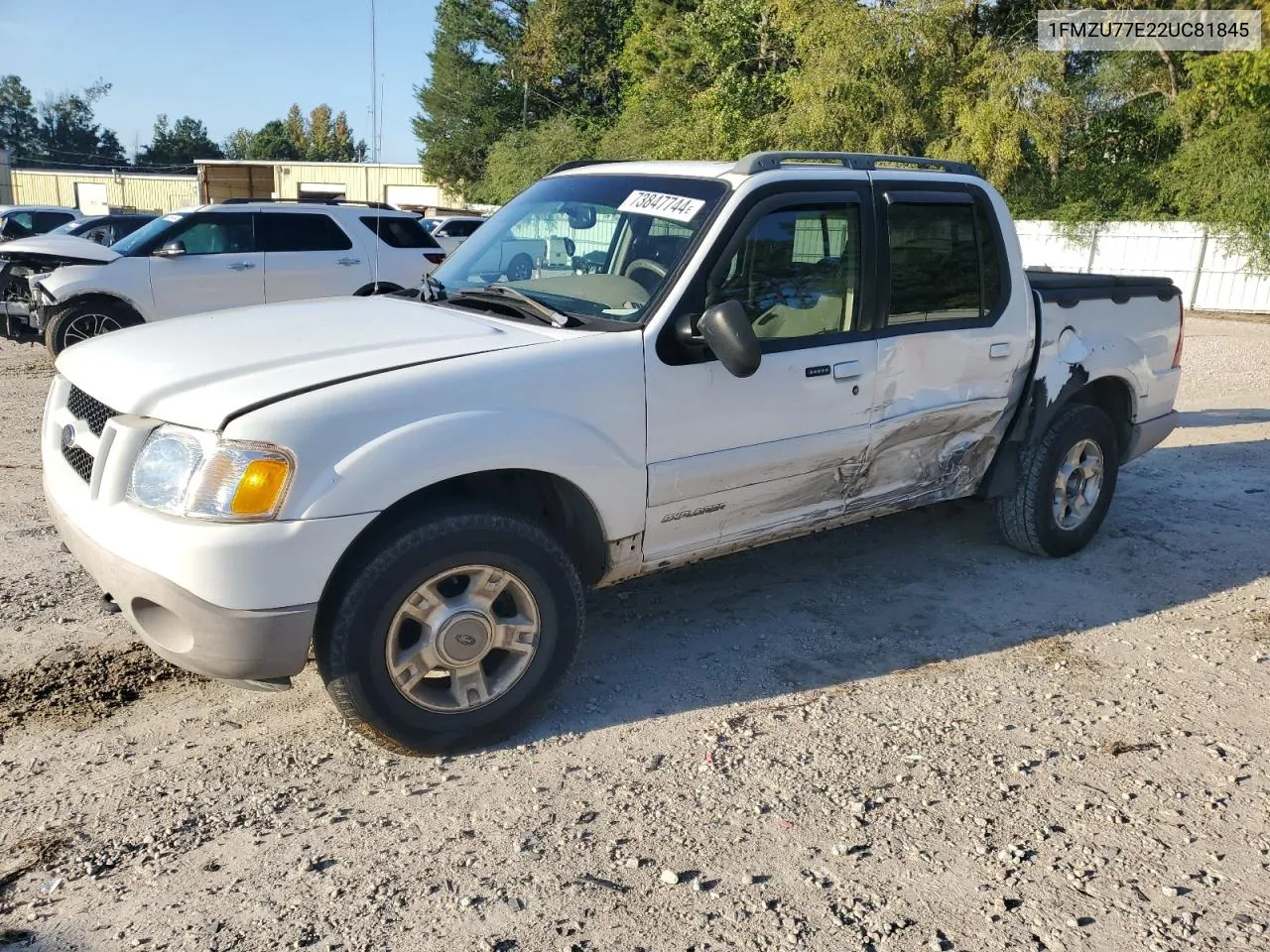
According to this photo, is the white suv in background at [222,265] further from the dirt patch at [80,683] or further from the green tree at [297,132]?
the green tree at [297,132]

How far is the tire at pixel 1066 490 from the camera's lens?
17.7ft

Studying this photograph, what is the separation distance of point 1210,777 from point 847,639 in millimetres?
→ 1496

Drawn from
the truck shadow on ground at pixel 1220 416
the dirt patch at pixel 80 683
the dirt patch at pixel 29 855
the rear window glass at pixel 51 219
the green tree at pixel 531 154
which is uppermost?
the green tree at pixel 531 154

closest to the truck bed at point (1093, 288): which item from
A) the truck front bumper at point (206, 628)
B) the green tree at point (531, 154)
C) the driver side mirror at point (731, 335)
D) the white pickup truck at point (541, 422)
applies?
the white pickup truck at point (541, 422)

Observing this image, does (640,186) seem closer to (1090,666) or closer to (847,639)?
(847,639)

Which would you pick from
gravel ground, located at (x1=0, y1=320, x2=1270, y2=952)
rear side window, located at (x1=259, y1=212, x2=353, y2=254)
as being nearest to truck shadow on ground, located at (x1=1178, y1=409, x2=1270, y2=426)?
gravel ground, located at (x1=0, y1=320, x2=1270, y2=952)

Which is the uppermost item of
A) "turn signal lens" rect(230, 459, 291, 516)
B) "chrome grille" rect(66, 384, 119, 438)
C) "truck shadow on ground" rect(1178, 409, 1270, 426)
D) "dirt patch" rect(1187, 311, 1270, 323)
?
"chrome grille" rect(66, 384, 119, 438)

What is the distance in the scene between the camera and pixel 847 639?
4.62 meters

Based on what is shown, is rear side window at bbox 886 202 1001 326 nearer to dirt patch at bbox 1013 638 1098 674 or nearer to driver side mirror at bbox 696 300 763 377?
driver side mirror at bbox 696 300 763 377

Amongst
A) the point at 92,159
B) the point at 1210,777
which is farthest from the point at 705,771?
the point at 92,159

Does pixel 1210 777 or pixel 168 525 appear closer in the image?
pixel 168 525

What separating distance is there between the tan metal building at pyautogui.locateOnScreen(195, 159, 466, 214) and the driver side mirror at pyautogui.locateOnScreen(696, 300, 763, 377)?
38.8 metres

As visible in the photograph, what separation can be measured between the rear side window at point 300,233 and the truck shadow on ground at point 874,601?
25.6 feet

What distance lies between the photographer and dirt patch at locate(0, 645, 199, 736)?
3.71m
